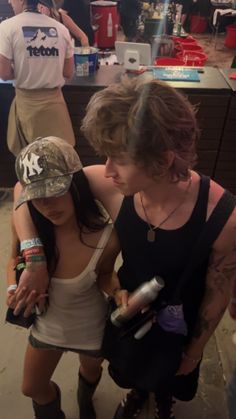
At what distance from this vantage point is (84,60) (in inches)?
110

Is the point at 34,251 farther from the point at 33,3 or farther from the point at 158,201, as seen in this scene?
the point at 33,3

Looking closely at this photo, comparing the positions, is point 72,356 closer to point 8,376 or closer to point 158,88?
point 8,376

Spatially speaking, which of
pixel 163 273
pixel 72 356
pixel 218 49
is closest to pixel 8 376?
pixel 72 356

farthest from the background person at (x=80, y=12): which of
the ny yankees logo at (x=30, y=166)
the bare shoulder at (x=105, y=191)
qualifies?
the ny yankees logo at (x=30, y=166)

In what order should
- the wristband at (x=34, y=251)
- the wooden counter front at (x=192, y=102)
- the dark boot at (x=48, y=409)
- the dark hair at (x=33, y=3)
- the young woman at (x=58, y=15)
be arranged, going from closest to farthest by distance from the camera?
the wristband at (x=34, y=251) → the dark boot at (x=48, y=409) → the dark hair at (x=33, y=3) → the young woman at (x=58, y=15) → the wooden counter front at (x=192, y=102)

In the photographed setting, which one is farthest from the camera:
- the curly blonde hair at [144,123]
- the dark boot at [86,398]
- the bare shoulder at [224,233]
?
the dark boot at [86,398]

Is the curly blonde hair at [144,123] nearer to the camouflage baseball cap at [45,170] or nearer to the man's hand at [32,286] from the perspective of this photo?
the camouflage baseball cap at [45,170]

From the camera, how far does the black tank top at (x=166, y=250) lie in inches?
40.2

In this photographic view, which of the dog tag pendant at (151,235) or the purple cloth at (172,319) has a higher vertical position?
the dog tag pendant at (151,235)

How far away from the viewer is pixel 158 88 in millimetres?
894

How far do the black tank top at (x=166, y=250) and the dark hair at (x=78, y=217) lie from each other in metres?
0.07

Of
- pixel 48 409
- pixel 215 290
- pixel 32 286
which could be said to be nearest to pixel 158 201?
pixel 215 290

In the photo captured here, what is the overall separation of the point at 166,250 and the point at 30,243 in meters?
0.40

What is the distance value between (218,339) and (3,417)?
1.13 metres
